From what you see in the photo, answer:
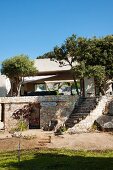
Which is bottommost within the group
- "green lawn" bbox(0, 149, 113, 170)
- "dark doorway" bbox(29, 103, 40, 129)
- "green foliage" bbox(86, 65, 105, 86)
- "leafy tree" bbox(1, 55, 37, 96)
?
"green lawn" bbox(0, 149, 113, 170)

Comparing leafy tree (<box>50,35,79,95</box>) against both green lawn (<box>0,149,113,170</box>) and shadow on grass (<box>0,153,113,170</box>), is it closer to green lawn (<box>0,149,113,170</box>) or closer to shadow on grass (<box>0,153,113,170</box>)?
green lawn (<box>0,149,113,170</box>)

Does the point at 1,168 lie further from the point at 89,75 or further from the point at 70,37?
the point at 70,37

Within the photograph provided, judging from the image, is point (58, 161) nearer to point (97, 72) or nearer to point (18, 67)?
point (97, 72)

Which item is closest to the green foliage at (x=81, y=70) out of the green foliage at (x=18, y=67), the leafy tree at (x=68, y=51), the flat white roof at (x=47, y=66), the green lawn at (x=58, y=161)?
the leafy tree at (x=68, y=51)

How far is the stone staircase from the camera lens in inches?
1657

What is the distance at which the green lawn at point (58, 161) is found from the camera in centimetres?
2176

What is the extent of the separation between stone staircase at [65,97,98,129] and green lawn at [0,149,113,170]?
12.1 meters

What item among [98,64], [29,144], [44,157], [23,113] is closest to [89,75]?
[98,64]

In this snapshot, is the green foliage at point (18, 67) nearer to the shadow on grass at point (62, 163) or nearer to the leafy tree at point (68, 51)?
the leafy tree at point (68, 51)

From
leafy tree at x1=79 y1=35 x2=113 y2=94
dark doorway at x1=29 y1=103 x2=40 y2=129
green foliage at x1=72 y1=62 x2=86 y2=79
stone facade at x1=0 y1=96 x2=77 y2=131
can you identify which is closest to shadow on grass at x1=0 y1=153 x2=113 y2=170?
green foliage at x1=72 y1=62 x2=86 y2=79

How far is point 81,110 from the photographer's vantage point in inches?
1716

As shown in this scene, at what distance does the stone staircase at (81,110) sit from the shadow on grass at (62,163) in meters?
15.1

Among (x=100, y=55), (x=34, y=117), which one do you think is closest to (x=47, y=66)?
(x=34, y=117)

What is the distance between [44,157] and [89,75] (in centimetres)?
1821
